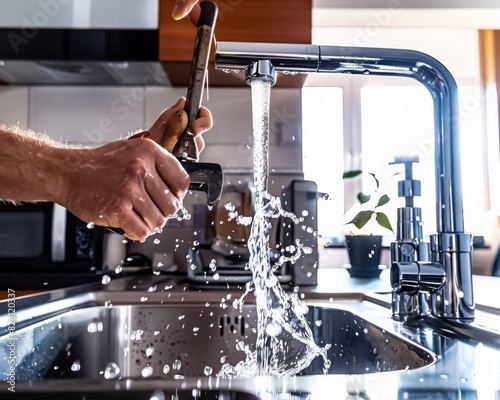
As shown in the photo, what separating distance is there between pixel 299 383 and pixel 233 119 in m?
1.53

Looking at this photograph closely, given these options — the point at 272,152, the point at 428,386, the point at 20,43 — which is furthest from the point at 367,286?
the point at 20,43

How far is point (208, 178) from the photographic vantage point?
1.74 ft

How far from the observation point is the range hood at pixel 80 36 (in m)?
1.50

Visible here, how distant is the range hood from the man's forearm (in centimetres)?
100

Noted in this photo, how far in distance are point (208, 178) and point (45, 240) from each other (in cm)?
111

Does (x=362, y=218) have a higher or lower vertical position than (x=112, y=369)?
higher

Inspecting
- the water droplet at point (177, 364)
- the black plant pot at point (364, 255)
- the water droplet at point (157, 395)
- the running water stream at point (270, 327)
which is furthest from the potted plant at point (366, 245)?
the water droplet at point (157, 395)

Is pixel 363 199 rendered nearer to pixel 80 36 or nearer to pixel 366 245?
pixel 366 245

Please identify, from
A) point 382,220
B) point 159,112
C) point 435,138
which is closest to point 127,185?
point 435,138

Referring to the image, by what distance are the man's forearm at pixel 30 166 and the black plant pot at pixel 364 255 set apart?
0.94 m

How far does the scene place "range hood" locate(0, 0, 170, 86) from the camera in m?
1.50

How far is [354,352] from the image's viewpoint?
2.39ft

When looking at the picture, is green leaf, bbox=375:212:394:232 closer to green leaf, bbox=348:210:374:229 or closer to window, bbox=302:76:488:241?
green leaf, bbox=348:210:374:229

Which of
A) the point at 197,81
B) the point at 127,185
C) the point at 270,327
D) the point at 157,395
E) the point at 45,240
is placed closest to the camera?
the point at 157,395
